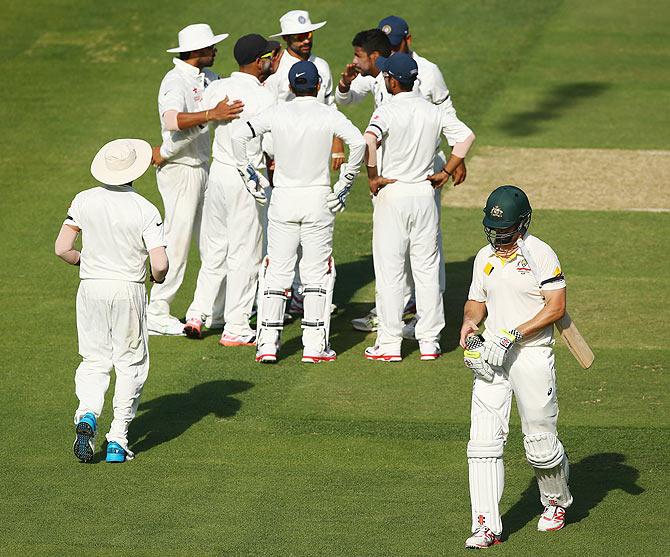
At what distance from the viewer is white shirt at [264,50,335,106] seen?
12.2 meters

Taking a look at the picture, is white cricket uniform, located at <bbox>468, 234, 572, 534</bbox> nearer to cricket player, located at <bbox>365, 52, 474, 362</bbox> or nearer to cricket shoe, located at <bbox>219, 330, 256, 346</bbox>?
cricket player, located at <bbox>365, 52, 474, 362</bbox>

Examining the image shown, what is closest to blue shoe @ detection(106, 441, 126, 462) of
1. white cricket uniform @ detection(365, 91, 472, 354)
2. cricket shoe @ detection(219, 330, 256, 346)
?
cricket shoe @ detection(219, 330, 256, 346)

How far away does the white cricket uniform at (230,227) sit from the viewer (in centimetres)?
1175

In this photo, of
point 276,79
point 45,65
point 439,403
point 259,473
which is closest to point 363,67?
point 276,79

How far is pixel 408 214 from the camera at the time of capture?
11336 mm

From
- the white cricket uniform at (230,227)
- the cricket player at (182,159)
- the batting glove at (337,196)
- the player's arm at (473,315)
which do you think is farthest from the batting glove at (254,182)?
the player's arm at (473,315)

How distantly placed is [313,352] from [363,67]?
2762 mm

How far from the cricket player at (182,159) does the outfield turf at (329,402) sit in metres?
0.60

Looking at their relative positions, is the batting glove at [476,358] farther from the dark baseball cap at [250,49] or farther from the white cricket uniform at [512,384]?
the dark baseball cap at [250,49]

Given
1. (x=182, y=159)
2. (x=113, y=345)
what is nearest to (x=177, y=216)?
(x=182, y=159)

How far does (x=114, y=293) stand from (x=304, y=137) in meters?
2.68

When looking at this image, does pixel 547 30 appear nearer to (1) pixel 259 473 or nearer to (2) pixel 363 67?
(2) pixel 363 67

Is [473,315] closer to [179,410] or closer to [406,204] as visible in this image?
[179,410]

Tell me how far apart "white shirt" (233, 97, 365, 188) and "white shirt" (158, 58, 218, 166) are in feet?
2.87
